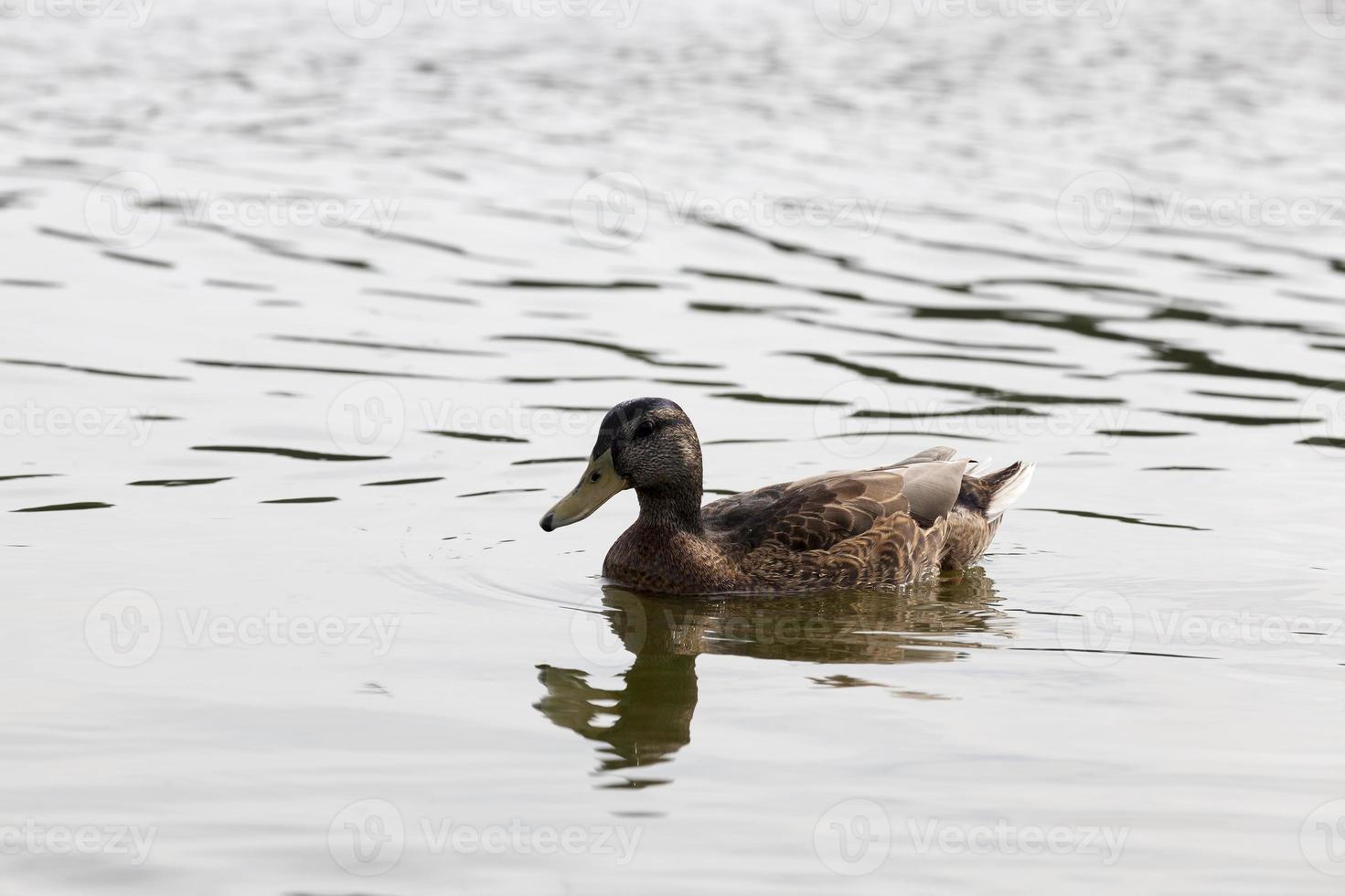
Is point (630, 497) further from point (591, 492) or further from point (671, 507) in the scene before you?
point (591, 492)

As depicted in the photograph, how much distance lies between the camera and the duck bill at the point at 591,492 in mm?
9234

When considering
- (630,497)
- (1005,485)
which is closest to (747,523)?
(1005,485)

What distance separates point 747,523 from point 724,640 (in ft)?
3.68

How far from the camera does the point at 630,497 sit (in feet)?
38.3

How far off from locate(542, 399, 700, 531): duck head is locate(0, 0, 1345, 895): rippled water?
1.65 ft

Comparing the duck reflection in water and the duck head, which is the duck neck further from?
the duck reflection in water

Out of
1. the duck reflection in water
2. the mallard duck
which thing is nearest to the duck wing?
the mallard duck

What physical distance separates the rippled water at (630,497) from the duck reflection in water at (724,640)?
0.12 feet

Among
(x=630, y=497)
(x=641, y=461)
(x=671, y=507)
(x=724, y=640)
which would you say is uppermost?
(x=641, y=461)

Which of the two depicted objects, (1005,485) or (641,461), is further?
(1005,485)

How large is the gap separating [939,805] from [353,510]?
4905mm

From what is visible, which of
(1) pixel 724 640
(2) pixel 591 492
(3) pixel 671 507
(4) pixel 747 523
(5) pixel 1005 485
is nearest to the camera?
(1) pixel 724 640

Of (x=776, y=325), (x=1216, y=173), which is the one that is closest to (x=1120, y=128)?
(x=1216, y=173)

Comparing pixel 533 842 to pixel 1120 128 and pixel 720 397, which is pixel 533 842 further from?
pixel 1120 128
